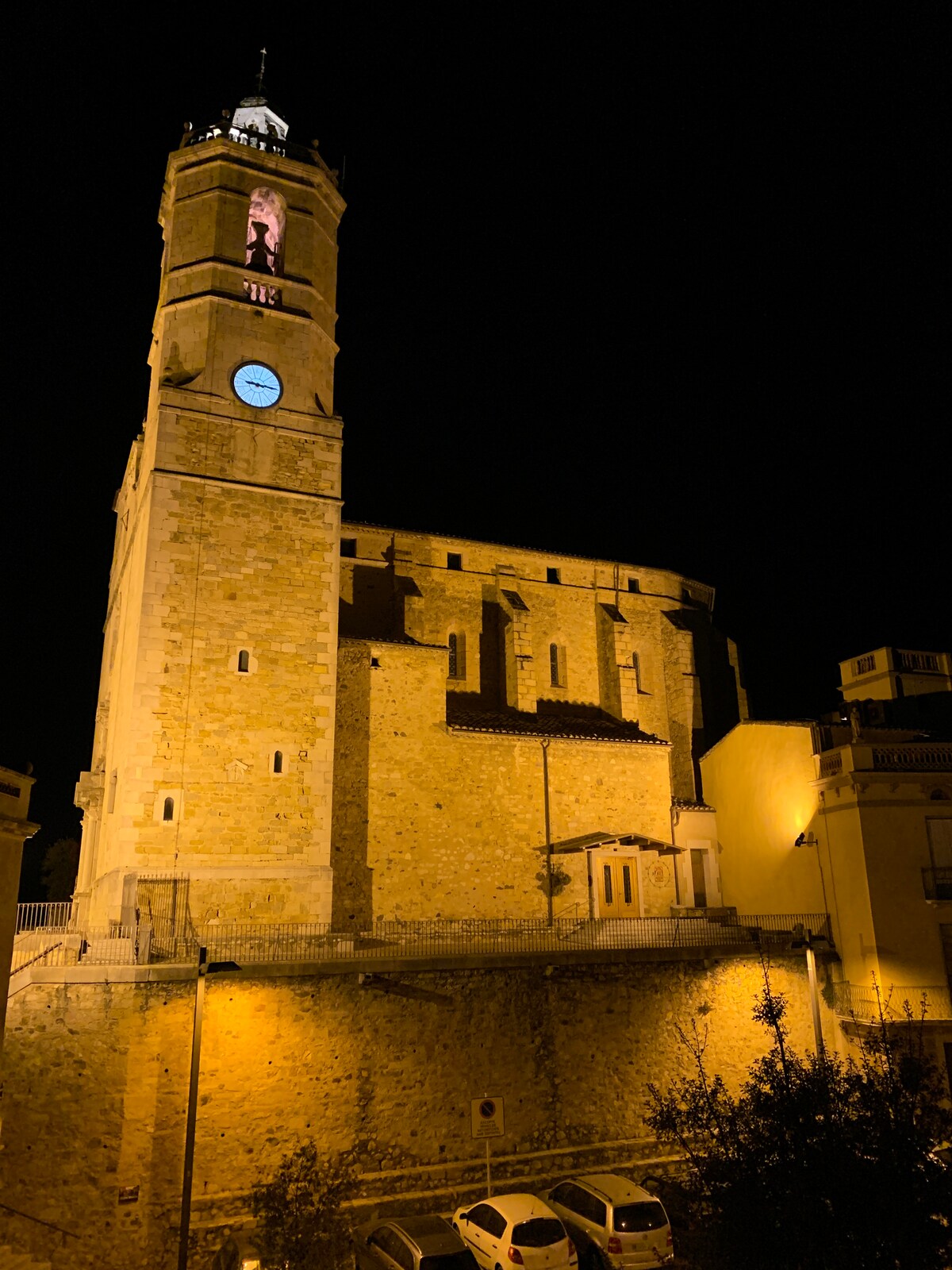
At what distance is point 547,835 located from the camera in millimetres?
24438

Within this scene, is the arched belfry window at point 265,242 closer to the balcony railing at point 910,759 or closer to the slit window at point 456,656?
the slit window at point 456,656

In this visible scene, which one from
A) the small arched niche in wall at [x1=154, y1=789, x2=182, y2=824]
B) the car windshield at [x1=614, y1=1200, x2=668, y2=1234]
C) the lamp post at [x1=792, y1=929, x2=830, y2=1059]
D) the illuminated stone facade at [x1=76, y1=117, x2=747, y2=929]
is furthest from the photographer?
the illuminated stone facade at [x1=76, y1=117, x2=747, y2=929]

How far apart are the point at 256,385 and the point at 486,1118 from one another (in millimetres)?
17174

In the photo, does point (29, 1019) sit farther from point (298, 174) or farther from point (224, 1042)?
point (298, 174)

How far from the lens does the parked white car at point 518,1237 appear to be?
12438 millimetres

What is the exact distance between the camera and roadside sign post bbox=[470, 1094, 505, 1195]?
15695mm

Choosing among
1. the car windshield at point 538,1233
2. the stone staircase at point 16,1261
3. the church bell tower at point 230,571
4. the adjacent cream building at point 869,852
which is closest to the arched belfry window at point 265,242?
the church bell tower at point 230,571

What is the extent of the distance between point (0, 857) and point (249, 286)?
56.9ft

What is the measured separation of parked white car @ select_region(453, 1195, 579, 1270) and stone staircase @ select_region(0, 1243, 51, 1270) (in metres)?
6.28

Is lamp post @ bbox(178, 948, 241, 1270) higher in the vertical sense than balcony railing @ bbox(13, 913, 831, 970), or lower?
lower

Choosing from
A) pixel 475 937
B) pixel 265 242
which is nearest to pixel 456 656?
pixel 475 937

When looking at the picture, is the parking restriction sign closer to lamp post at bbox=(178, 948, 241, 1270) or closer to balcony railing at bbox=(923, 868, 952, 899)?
lamp post at bbox=(178, 948, 241, 1270)

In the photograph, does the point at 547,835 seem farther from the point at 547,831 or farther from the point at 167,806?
the point at 167,806

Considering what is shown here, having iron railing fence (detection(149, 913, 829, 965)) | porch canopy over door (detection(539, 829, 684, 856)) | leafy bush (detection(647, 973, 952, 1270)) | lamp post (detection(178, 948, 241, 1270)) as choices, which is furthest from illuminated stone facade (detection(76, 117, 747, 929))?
leafy bush (detection(647, 973, 952, 1270))
